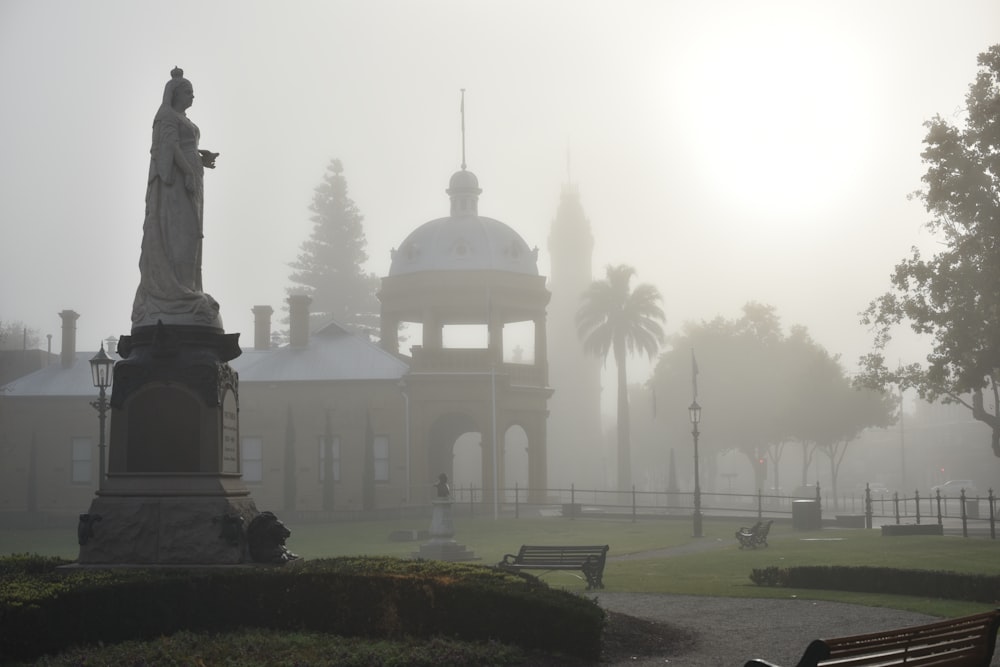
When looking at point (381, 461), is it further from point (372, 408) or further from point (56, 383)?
point (56, 383)

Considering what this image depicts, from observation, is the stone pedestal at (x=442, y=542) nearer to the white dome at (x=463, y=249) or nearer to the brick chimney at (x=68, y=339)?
the white dome at (x=463, y=249)

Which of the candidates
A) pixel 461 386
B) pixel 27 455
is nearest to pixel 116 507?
pixel 461 386

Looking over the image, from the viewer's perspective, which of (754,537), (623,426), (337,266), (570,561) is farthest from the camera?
(337,266)

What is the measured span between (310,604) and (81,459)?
41.6m

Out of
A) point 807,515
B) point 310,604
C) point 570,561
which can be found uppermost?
point 310,604

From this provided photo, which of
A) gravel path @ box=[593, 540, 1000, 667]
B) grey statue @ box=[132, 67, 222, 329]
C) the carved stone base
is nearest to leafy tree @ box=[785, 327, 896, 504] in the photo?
gravel path @ box=[593, 540, 1000, 667]

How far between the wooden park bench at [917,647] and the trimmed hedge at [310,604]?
16.2 ft

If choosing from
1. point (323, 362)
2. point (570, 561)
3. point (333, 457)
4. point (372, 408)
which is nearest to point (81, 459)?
point (333, 457)

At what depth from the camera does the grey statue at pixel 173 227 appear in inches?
581

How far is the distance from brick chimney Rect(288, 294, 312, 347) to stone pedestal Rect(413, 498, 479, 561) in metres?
26.5

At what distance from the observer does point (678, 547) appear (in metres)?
33.3

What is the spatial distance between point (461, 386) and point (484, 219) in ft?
29.5

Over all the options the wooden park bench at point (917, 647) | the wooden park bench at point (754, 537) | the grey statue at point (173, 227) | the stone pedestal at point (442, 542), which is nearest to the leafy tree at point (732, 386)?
the wooden park bench at point (754, 537)

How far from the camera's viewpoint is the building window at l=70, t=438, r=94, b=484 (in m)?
51.0
